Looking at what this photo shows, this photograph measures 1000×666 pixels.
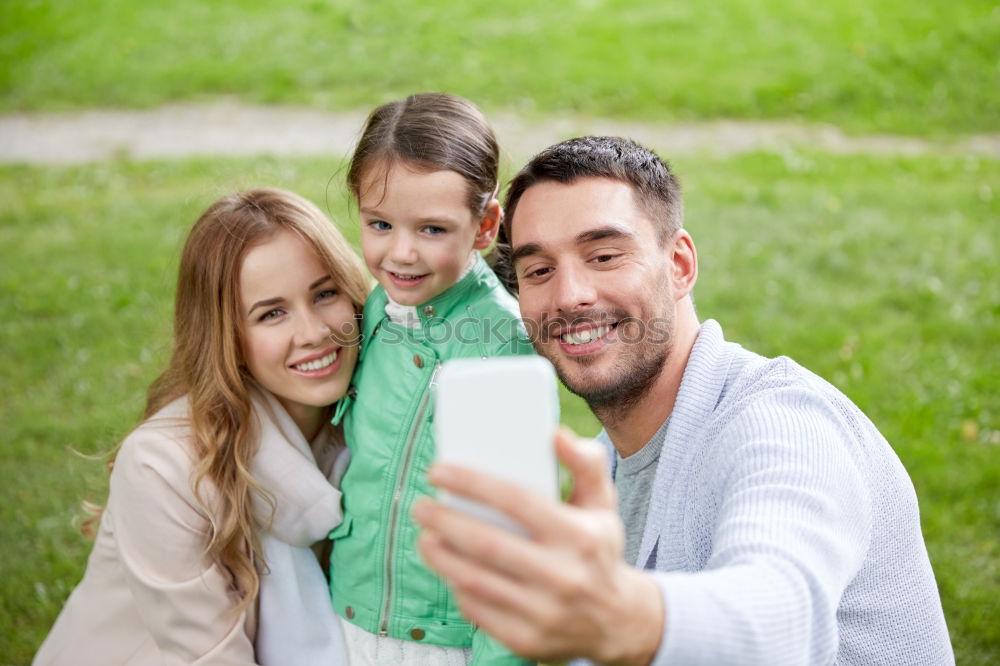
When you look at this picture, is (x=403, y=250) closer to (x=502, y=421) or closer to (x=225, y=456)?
(x=225, y=456)

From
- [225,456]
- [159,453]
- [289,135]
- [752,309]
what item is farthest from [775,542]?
[289,135]

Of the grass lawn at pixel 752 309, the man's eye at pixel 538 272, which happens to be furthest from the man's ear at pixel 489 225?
the grass lawn at pixel 752 309

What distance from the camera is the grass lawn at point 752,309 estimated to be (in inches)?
164

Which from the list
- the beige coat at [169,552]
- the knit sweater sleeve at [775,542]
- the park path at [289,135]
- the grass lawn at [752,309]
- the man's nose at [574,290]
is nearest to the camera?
the knit sweater sleeve at [775,542]

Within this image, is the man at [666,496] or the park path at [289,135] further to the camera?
the park path at [289,135]

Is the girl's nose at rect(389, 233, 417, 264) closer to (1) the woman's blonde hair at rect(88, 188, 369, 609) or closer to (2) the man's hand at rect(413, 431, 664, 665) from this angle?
(1) the woman's blonde hair at rect(88, 188, 369, 609)

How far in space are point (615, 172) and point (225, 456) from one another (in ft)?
4.56

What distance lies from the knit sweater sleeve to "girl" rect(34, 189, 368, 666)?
1.30 metres

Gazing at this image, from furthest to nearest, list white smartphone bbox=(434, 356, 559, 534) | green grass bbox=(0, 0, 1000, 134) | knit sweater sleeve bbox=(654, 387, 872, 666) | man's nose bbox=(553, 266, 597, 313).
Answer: green grass bbox=(0, 0, 1000, 134), man's nose bbox=(553, 266, 597, 313), knit sweater sleeve bbox=(654, 387, 872, 666), white smartphone bbox=(434, 356, 559, 534)

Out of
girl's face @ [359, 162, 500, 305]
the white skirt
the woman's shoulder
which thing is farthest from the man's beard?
the woman's shoulder

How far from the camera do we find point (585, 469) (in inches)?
45.5

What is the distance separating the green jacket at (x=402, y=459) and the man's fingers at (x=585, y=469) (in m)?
1.50

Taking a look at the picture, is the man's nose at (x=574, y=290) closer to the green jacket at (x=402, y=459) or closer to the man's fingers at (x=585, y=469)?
the green jacket at (x=402, y=459)

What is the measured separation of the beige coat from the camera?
266cm
